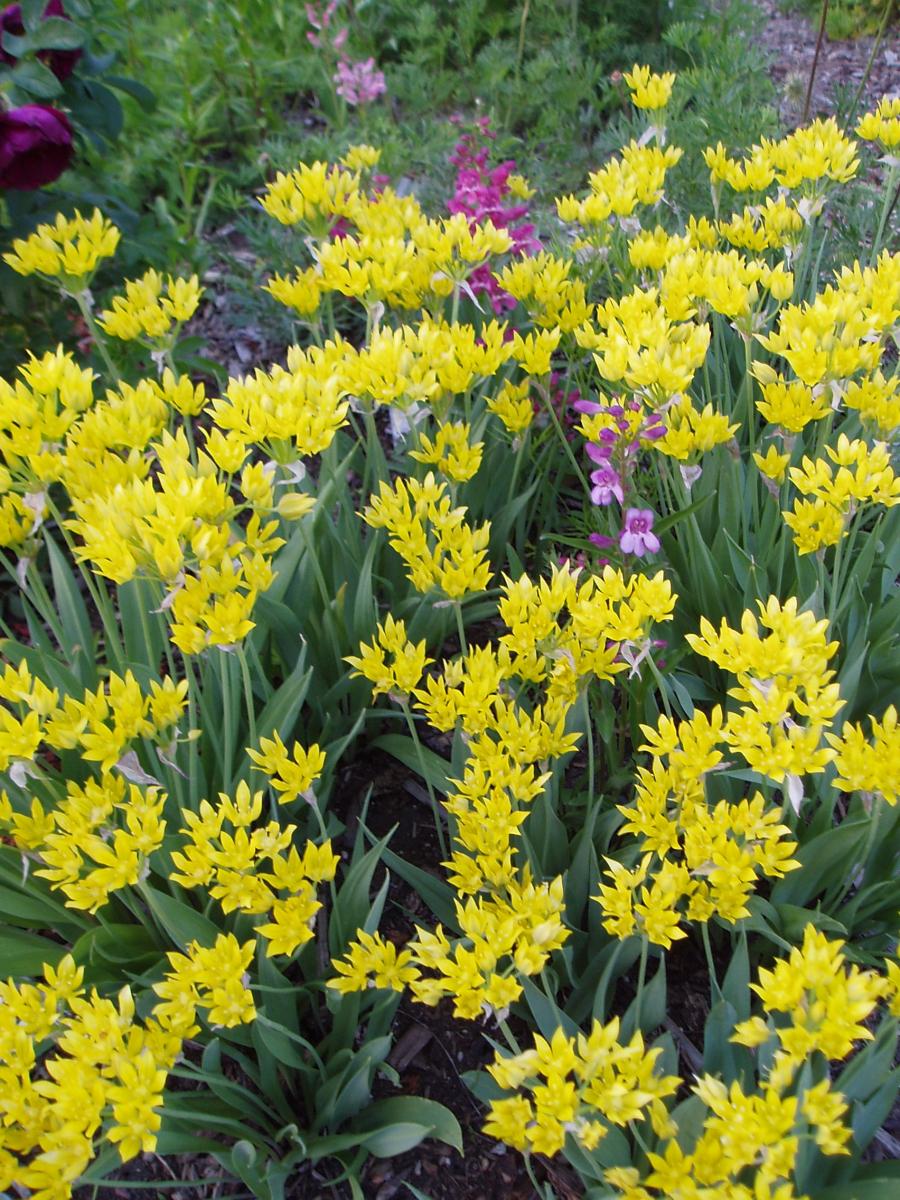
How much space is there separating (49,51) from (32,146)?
47 centimetres

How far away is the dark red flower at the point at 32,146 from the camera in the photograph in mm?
2355

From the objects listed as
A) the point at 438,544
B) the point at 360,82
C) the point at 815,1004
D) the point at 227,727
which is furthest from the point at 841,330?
the point at 360,82

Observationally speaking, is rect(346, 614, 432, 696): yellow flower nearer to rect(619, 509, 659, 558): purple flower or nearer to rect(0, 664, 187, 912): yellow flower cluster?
rect(0, 664, 187, 912): yellow flower cluster

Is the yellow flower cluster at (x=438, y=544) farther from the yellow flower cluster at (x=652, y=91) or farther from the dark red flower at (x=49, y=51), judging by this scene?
the dark red flower at (x=49, y=51)

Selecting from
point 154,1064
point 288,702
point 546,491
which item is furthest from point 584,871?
point 546,491

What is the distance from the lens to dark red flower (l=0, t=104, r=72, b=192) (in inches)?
92.7

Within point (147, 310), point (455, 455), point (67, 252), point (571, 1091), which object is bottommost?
point (571, 1091)

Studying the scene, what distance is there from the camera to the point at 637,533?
2.04m

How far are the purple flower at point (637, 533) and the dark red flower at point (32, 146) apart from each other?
1691 millimetres

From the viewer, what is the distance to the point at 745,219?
2.44 meters

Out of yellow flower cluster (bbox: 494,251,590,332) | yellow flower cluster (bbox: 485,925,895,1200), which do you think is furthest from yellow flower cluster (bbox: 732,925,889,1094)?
yellow flower cluster (bbox: 494,251,590,332)

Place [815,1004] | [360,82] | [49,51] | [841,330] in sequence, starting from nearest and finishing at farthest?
1. [815,1004]
2. [841,330]
3. [49,51]
4. [360,82]

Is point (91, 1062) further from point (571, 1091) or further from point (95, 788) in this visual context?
point (571, 1091)

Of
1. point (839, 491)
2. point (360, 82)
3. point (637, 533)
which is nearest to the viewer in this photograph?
point (839, 491)
